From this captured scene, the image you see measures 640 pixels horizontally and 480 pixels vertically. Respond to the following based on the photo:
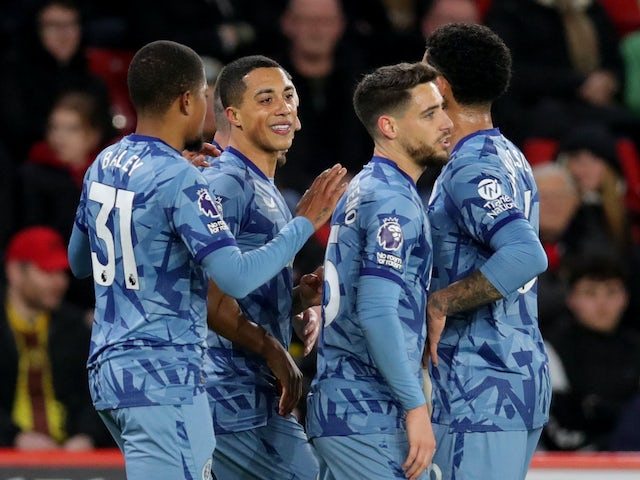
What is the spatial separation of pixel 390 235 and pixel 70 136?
4.45m

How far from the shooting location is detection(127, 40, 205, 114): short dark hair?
4754mm

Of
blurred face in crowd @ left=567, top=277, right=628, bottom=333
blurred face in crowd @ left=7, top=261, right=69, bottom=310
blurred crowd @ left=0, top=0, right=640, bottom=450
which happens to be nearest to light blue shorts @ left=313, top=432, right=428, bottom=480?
blurred crowd @ left=0, top=0, right=640, bottom=450

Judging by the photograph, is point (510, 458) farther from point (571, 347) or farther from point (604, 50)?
point (604, 50)

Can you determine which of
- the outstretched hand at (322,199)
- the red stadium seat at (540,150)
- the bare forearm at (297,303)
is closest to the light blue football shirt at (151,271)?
the outstretched hand at (322,199)

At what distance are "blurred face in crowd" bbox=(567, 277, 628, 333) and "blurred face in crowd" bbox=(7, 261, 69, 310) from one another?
2826mm

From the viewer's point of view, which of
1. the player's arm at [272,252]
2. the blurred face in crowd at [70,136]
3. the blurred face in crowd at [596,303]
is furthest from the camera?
the blurred face in crowd at [70,136]

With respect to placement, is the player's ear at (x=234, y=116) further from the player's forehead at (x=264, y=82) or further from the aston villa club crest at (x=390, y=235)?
the aston villa club crest at (x=390, y=235)

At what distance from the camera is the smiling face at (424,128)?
4.91 m

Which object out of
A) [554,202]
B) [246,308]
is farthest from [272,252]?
[554,202]

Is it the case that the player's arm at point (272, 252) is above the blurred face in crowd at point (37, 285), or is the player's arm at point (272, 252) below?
above

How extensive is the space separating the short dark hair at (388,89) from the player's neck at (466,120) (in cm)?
18

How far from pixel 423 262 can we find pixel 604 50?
6.18m

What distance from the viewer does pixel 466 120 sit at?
16.8ft

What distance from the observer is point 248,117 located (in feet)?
17.2
